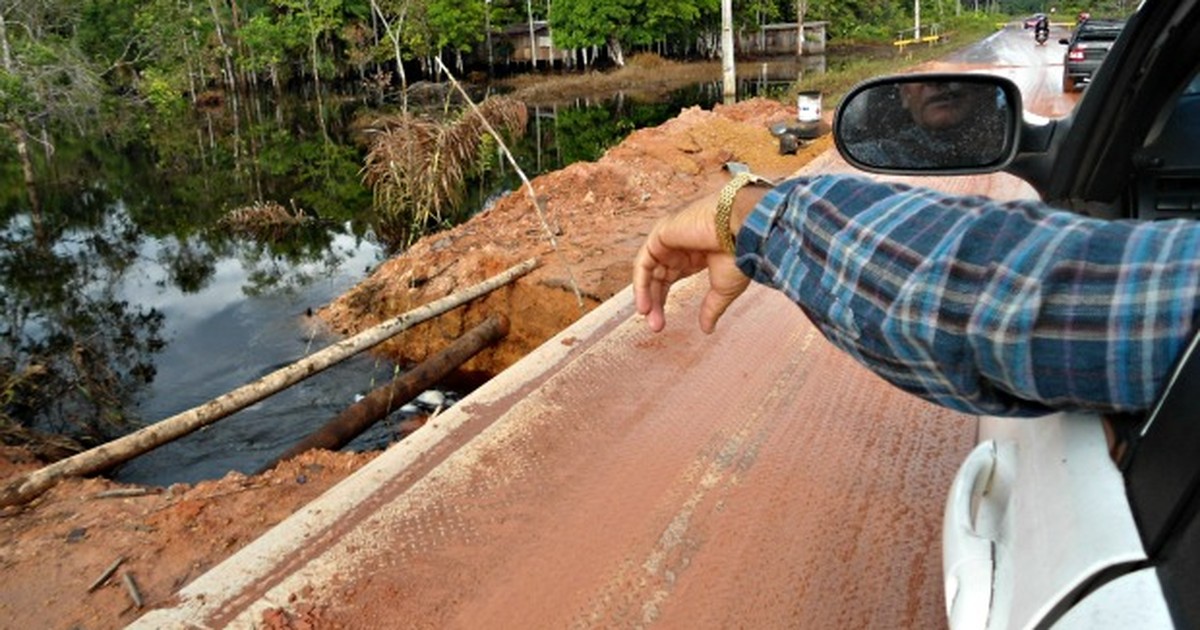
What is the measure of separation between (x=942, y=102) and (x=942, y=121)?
0.05 meters

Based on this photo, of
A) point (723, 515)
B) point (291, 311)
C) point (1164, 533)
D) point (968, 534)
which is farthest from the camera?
point (291, 311)

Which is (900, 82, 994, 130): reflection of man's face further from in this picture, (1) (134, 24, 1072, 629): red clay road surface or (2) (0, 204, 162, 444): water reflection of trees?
(2) (0, 204, 162, 444): water reflection of trees

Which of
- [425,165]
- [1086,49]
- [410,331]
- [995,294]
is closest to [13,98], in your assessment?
[425,165]

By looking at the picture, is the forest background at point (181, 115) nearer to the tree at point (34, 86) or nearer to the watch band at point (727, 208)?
the tree at point (34, 86)

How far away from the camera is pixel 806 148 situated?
521 inches

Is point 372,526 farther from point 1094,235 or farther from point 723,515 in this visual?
point 1094,235

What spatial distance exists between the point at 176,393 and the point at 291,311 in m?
2.40

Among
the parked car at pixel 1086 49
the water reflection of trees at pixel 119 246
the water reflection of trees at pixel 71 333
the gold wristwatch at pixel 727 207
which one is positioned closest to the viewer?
the gold wristwatch at pixel 727 207

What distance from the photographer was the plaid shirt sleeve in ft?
2.93

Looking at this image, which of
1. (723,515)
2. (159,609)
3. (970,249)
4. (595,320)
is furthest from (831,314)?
(595,320)

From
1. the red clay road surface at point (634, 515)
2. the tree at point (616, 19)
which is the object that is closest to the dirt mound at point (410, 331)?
the red clay road surface at point (634, 515)

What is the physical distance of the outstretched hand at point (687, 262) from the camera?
Answer: 1.58 m

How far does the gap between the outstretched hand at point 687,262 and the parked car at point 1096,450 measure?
1.81ft

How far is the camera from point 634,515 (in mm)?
3068
